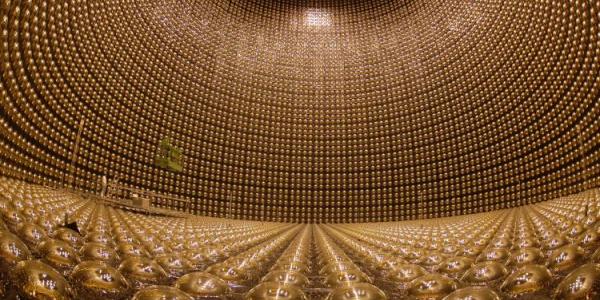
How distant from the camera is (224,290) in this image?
3.96 feet

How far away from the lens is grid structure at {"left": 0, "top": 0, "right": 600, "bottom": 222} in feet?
27.5

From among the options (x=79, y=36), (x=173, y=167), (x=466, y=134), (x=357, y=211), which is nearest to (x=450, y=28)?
(x=466, y=134)

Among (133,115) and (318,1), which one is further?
(318,1)

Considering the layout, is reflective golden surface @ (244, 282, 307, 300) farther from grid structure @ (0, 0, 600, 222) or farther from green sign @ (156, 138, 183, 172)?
green sign @ (156, 138, 183, 172)

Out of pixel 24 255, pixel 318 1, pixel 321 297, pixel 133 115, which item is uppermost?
pixel 318 1

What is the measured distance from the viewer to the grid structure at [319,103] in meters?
8.37

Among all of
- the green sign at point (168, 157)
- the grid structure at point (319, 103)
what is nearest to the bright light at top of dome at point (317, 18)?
the grid structure at point (319, 103)

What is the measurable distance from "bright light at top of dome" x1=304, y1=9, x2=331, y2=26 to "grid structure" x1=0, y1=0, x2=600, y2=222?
0.17 ft

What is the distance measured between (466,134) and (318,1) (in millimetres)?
7049

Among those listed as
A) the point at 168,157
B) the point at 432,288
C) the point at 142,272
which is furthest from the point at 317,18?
the point at 432,288

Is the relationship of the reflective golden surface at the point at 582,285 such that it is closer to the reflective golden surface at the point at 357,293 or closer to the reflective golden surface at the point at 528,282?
the reflective golden surface at the point at 528,282

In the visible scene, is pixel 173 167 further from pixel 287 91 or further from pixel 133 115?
pixel 287 91

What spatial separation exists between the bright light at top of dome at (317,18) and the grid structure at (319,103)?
0.05 m

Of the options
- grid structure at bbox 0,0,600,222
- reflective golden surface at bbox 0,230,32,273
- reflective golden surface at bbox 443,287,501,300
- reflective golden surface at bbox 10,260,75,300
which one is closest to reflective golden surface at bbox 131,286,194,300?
reflective golden surface at bbox 10,260,75,300
